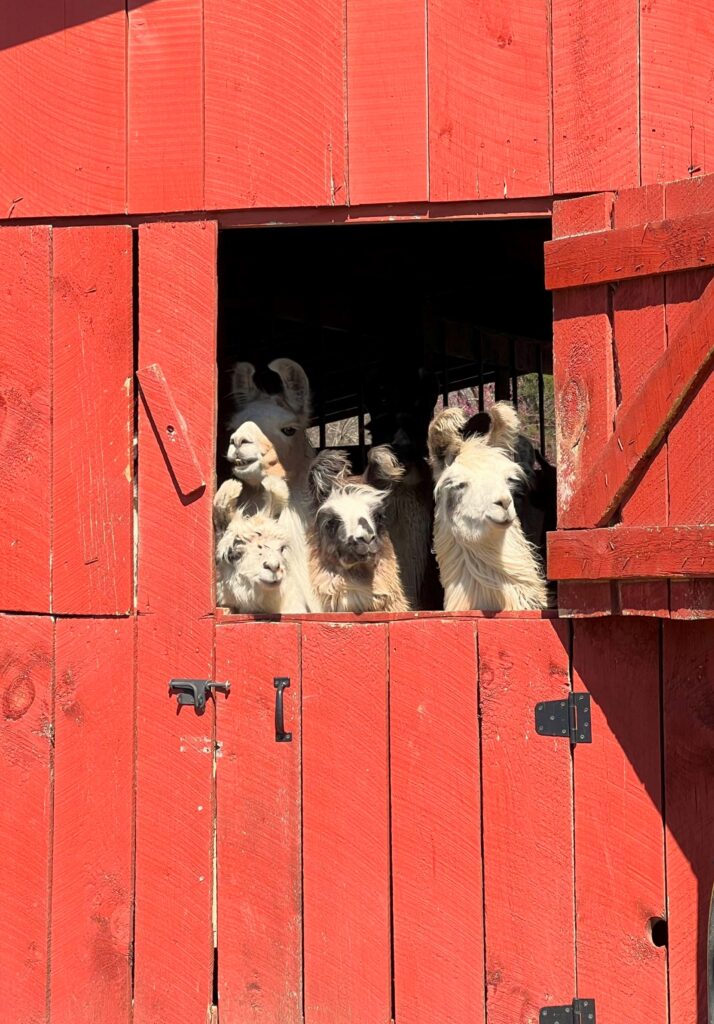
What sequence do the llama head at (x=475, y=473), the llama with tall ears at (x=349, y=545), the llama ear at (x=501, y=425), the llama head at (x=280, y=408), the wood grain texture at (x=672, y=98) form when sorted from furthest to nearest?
the llama head at (x=280, y=408) → the llama ear at (x=501, y=425) → the llama with tall ears at (x=349, y=545) → the llama head at (x=475, y=473) → the wood grain texture at (x=672, y=98)

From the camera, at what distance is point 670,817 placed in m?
4.41

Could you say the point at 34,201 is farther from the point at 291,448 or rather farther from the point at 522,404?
the point at 522,404

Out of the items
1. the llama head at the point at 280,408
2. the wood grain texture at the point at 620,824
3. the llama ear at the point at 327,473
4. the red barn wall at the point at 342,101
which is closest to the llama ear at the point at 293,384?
the llama head at the point at 280,408

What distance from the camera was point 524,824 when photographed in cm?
447

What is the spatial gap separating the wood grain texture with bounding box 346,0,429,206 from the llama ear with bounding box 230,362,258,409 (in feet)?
4.05

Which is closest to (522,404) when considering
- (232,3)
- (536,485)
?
(536,485)

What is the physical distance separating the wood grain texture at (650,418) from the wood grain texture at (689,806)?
1.56 feet

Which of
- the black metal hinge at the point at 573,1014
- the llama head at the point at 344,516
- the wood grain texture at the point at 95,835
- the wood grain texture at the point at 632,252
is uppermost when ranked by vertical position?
the wood grain texture at the point at 632,252

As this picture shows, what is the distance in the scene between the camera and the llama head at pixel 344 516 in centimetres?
500

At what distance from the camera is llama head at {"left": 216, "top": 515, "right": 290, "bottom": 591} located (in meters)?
4.95

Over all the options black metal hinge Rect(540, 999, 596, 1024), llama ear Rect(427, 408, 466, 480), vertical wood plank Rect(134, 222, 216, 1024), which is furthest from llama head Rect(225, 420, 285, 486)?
black metal hinge Rect(540, 999, 596, 1024)

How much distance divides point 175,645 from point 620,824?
5.04 ft

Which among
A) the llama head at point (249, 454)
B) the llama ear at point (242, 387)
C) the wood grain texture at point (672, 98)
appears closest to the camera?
the wood grain texture at point (672, 98)

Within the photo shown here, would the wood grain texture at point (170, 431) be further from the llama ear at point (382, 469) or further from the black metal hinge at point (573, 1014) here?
the black metal hinge at point (573, 1014)
